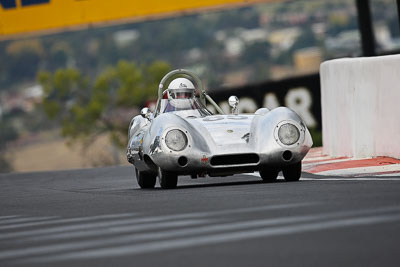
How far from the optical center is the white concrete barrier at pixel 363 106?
14.1m

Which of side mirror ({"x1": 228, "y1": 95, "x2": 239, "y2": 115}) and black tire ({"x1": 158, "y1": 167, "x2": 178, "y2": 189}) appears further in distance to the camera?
side mirror ({"x1": 228, "y1": 95, "x2": 239, "y2": 115})

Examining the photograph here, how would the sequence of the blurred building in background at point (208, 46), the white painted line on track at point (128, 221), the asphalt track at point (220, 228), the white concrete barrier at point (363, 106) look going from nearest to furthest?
the asphalt track at point (220, 228)
the white painted line on track at point (128, 221)
the white concrete barrier at point (363, 106)
the blurred building in background at point (208, 46)

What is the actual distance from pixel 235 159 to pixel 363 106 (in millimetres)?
3830

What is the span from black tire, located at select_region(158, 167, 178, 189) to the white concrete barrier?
122 inches

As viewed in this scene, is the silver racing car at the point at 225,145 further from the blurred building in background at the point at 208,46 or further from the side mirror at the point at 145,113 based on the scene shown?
the blurred building in background at the point at 208,46

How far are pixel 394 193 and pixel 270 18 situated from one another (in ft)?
392

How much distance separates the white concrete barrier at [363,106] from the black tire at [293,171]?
2.08m

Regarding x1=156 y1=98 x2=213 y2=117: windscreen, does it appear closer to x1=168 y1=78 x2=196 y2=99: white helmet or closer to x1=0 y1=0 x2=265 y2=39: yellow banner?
x1=168 y1=78 x2=196 y2=99: white helmet

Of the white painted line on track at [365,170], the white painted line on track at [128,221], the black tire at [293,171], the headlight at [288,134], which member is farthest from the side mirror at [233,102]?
the white painted line on track at [128,221]

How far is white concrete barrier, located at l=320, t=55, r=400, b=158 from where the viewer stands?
14.1 metres

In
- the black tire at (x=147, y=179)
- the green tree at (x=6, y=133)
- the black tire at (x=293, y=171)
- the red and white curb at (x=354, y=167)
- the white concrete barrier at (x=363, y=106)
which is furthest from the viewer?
the green tree at (x=6, y=133)

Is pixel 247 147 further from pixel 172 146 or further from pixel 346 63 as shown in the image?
pixel 346 63

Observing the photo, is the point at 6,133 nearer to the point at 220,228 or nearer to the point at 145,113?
the point at 145,113

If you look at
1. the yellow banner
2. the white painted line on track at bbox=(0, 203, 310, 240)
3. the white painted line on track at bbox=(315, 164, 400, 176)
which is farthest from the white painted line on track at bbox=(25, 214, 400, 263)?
the yellow banner
